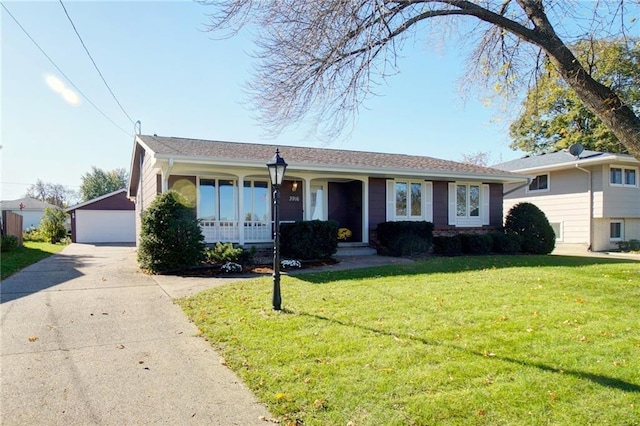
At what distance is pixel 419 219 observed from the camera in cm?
1515

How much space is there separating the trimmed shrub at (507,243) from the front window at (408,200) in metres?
2.93

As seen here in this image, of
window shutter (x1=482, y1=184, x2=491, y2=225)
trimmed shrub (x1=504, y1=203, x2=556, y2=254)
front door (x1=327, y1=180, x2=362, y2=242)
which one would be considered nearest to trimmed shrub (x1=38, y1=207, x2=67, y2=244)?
front door (x1=327, y1=180, x2=362, y2=242)

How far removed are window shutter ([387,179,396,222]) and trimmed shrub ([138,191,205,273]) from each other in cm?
737

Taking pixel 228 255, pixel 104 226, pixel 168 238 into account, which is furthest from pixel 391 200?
pixel 104 226

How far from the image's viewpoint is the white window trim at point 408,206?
1466cm

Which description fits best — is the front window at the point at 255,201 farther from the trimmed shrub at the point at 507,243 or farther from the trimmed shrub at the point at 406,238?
the trimmed shrub at the point at 507,243

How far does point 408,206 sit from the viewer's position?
15008 mm

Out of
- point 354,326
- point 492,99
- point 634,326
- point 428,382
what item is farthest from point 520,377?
point 492,99

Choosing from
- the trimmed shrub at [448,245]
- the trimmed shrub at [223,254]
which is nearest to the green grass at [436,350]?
the trimmed shrub at [223,254]

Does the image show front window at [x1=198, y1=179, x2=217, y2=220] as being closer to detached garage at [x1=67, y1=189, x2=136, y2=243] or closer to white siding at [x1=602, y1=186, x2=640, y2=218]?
white siding at [x1=602, y1=186, x2=640, y2=218]

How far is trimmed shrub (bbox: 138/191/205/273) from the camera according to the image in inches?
386

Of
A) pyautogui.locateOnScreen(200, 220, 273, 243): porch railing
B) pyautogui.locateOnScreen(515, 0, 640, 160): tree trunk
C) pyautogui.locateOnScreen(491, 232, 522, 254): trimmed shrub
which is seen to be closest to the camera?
pyautogui.locateOnScreen(515, 0, 640, 160): tree trunk

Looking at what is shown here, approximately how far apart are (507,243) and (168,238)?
1175 centimetres

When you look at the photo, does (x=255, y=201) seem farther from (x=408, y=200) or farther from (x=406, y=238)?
(x=408, y=200)
